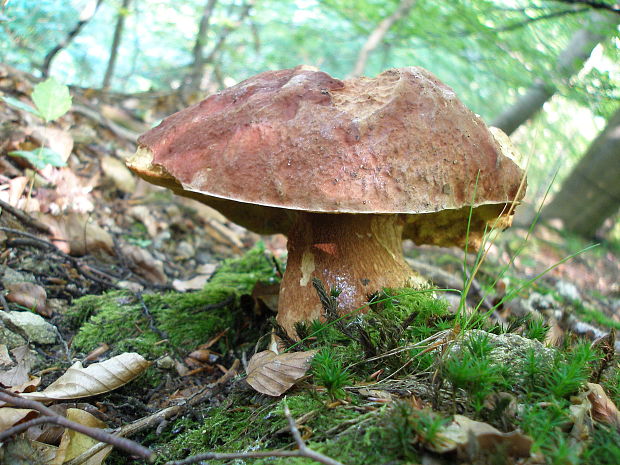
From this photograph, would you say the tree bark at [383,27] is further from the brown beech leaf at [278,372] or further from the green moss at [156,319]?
the brown beech leaf at [278,372]

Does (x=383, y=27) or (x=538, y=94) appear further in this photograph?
(x=538, y=94)

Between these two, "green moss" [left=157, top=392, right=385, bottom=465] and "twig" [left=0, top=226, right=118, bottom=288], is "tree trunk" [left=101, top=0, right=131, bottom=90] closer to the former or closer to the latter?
"twig" [left=0, top=226, right=118, bottom=288]

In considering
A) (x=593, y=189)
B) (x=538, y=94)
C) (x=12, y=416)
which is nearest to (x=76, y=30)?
(x=12, y=416)

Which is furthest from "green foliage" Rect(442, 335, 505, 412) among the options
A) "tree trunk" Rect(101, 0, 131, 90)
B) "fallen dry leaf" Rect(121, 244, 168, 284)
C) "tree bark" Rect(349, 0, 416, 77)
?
"tree trunk" Rect(101, 0, 131, 90)

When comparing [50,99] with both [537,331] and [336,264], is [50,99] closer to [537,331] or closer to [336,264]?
[336,264]

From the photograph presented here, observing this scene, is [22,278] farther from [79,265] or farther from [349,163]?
[349,163]

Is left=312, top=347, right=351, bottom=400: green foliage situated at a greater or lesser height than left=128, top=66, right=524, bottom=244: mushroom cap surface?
lesser

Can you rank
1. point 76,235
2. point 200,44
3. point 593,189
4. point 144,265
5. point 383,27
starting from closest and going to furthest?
point 76,235 < point 144,265 < point 200,44 < point 383,27 < point 593,189
